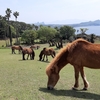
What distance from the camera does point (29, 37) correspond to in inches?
2415

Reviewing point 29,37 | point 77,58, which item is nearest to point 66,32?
point 29,37

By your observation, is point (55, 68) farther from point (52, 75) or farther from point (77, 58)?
point (77, 58)

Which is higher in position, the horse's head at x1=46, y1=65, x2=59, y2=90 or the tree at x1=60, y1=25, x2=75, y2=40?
the horse's head at x1=46, y1=65, x2=59, y2=90

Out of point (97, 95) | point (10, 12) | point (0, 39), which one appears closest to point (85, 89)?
point (97, 95)

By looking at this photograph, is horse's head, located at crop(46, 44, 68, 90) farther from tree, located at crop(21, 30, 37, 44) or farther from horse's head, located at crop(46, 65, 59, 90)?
tree, located at crop(21, 30, 37, 44)

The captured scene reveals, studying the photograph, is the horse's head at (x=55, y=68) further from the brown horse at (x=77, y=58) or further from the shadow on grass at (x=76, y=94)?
the shadow on grass at (x=76, y=94)

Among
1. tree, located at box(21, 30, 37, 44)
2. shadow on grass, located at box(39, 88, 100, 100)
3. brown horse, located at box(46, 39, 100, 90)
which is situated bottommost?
tree, located at box(21, 30, 37, 44)

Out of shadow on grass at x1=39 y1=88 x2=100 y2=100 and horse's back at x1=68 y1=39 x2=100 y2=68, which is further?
horse's back at x1=68 y1=39 x2=100 y2=68

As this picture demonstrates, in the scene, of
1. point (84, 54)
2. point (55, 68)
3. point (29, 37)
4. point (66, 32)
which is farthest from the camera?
point (66, 32)

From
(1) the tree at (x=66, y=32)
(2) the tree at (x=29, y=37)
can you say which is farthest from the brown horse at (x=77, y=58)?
(1) the tree at (x=66, y=32)

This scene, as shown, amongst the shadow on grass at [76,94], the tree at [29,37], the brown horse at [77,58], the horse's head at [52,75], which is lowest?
the tree at [29,37]

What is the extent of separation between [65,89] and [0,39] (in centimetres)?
7663

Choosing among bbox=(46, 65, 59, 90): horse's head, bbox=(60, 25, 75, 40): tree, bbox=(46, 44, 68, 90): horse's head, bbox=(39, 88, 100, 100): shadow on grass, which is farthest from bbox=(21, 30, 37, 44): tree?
bbox=(39, 88, 100, 100): shadow on grass

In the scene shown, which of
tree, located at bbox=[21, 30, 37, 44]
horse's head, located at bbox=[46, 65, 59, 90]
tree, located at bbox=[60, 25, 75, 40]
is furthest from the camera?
tree, located at bbox=[60, 25, 75, 40]
